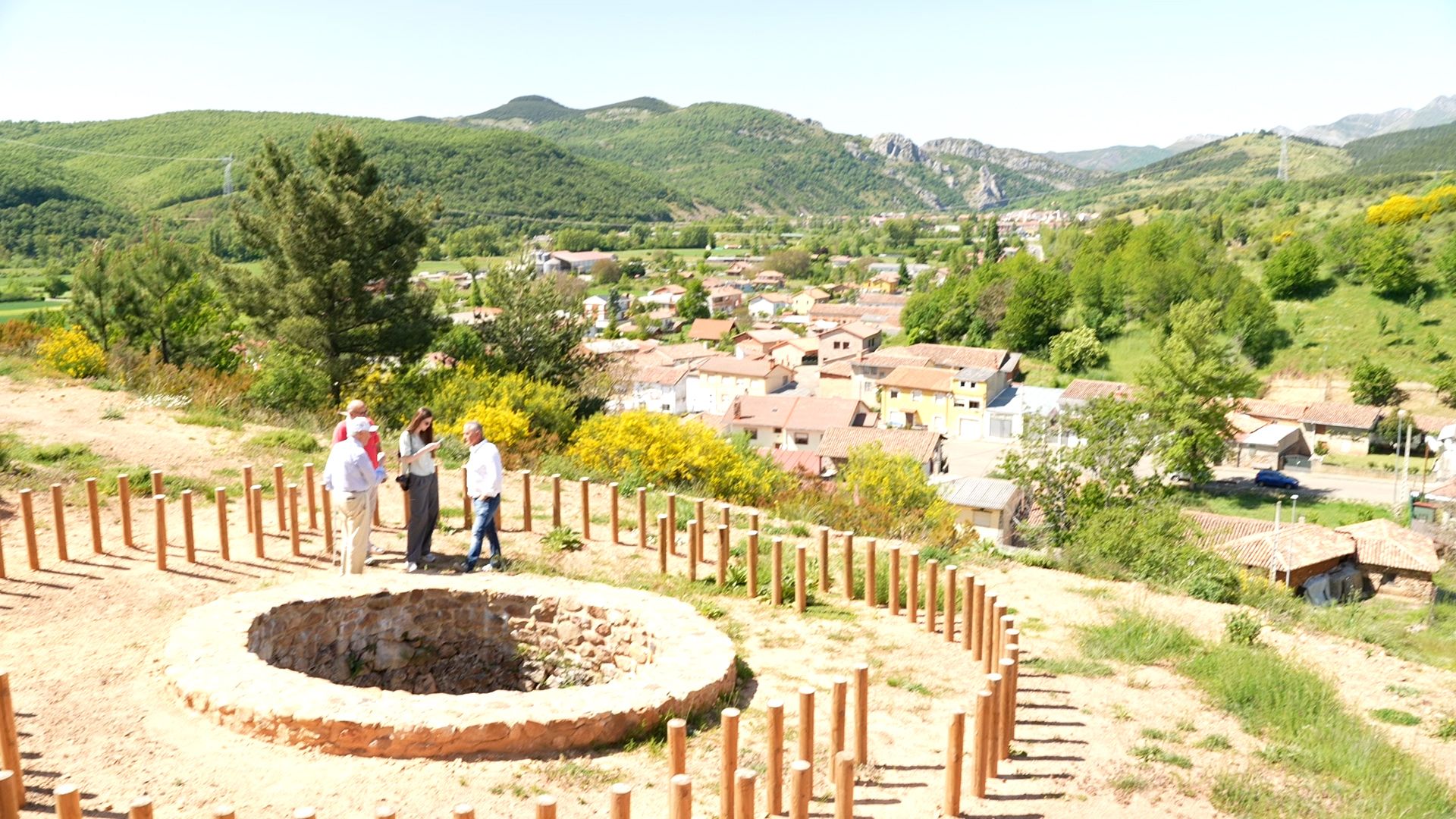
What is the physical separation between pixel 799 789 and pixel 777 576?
5039 millimetres

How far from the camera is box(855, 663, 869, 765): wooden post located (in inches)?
282

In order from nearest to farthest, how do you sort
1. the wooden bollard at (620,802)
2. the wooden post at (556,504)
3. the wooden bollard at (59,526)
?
1. the wooden bollard at (620,802)
2. the wooden bollard at (59,526)
3. the wooden post at (556,504)

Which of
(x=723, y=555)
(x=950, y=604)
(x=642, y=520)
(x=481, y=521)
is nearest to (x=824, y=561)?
(x=723, y=555)

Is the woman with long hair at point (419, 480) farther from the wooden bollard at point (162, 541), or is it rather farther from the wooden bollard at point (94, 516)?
the wooden bollard at point (94, 516)

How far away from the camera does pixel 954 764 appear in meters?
6.46

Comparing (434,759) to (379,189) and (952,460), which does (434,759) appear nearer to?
(379,189)

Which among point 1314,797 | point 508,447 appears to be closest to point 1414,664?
point 1314,797

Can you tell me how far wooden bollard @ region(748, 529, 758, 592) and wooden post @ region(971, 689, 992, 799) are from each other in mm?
4519

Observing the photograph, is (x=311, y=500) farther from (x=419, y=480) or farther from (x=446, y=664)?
(x=446, y=664)

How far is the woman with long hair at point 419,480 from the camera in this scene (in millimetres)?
10906

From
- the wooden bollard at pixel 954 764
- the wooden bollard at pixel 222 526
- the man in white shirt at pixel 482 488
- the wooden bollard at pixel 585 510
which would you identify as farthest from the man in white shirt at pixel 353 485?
the wooden bollard at pixel 954 764

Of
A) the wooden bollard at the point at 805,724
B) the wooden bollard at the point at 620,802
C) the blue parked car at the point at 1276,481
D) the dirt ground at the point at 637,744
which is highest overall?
the wooden bollard at the point at 620,802

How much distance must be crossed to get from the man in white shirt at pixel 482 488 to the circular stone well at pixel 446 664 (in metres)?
0.61

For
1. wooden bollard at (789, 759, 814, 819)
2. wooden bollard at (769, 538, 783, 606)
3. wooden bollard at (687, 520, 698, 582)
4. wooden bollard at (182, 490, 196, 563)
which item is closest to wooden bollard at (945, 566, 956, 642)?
wooden bollard at (769, 538, 783, 606)
